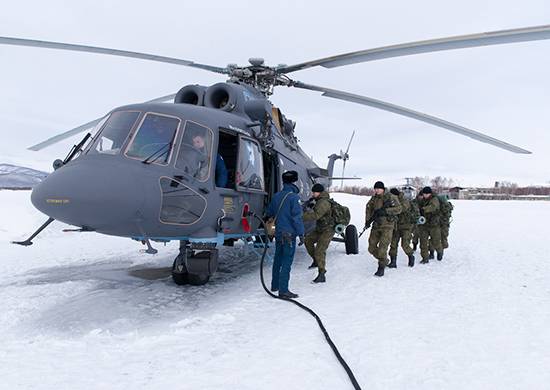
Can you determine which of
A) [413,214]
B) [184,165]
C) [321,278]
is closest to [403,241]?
[413,214]

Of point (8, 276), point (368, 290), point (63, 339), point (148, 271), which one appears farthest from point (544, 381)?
point (8, 276)

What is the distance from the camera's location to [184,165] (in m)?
5.04

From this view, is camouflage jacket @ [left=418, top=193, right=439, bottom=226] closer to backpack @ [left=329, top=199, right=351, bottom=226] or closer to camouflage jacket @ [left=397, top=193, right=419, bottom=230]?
camouflage jacket @ [left=397, top=193, right=419, bottom=230]

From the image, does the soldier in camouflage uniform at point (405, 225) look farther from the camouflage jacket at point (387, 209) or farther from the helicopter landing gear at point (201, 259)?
the helicopter landing gear at point (201, 259)

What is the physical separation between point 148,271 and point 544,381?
6.24m

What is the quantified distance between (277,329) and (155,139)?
2.73 meters

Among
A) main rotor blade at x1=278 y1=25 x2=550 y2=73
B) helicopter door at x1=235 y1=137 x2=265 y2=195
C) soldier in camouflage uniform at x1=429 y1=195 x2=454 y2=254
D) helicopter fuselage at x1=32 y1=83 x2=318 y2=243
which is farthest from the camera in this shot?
soldier in camouflage uniform at x1=429 y1=195 x2=454 y2=254

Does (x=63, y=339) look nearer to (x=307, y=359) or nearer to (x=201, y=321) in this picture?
(x=201, y=321)

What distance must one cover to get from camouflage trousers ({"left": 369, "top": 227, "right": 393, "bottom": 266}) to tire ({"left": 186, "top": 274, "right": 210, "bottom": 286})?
2.75m

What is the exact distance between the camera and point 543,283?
5.65 metres

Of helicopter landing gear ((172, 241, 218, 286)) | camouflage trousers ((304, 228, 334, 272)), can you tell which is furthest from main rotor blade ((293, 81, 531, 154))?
helicopter landing gear ((172, 241, 218, 286))

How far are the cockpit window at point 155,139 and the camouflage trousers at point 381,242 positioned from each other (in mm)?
3662

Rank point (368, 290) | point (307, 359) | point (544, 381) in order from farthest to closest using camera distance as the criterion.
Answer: point (368, 290), point (307, 359), point (544, 381)

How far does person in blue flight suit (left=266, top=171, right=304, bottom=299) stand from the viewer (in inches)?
216
